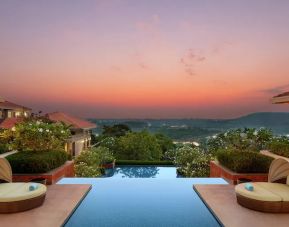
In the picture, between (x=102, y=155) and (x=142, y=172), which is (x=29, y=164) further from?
(x=142, y=172)

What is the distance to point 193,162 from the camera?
13.0m

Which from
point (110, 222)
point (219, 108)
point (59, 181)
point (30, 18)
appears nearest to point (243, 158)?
point (110, 222)

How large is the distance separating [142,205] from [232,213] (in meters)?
1.79

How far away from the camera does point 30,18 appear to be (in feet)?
43.2

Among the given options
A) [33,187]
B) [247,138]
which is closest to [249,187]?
[247,138]

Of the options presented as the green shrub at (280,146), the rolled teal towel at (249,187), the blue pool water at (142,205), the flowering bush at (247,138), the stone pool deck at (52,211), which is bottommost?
the blue pool water at (142,205)

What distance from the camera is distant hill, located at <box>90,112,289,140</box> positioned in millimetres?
19461

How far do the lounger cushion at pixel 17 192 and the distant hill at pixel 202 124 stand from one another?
42.0 feet

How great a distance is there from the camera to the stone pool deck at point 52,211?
4930 millimetres

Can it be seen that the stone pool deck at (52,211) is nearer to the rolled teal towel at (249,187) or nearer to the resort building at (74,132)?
the rolled teal towel at (249,187)

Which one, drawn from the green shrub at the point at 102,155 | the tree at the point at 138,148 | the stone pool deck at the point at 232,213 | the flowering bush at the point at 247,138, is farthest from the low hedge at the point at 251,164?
the tree at the point at 138,148

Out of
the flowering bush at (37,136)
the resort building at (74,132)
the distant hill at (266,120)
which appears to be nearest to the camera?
A: the flowering bush at (37,136)

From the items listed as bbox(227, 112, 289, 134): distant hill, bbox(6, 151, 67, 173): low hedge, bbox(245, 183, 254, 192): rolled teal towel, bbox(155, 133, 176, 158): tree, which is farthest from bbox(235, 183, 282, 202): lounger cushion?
bbox(155, 133, 176, 158): tree

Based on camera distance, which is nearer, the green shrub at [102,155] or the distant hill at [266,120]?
the green shrub at [102,155]
